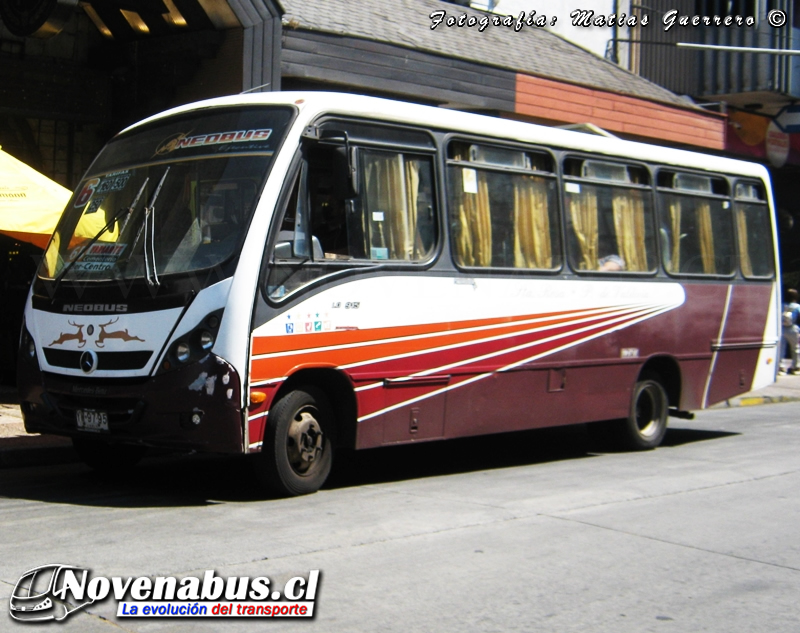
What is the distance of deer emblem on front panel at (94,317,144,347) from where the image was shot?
755 cm

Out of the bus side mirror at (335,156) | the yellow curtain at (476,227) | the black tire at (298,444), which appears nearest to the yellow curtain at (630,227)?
the yellow curtain at (476,227)

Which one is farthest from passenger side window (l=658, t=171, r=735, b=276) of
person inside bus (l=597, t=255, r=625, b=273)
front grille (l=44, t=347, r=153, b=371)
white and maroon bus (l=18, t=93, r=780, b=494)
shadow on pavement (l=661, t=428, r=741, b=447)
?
front grille (l=44, t=347, r=153, b=371)

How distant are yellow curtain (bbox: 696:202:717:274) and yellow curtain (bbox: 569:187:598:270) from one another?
187 cm

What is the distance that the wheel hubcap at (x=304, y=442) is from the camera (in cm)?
789

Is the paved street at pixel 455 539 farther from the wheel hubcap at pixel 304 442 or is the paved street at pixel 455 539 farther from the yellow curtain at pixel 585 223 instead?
the yellow curtain at pixel 585 223

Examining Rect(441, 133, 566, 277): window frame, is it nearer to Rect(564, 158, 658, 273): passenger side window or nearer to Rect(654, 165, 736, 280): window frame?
Rect(564, 158, 658, 273): passenger side window

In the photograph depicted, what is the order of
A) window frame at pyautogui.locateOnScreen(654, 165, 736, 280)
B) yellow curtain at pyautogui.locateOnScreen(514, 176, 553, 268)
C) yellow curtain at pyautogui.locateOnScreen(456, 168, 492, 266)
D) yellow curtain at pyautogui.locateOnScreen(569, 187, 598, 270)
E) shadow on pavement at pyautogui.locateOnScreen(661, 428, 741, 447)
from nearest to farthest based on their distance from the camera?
yellow curtain at pyautogui.locateOnScreen(456, 168, 492, 266) → yellow curtain at pyautogui.locateOnScreen(514, 176, 553, 268) → yellow curtain at pyautogui.locateOnScreen(569, 187, 598, 270) → window frame at pyautogui.locateOnScreen(654, 165, 736, 280) → shadow on pavement at pyautogui.locateOnScreen(661, 428, 741, 447)

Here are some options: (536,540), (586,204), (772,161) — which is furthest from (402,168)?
(772,161)

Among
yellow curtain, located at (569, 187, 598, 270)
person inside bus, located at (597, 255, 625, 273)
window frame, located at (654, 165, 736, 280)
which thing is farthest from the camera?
window frame, located at (654, 165, 736, 280)

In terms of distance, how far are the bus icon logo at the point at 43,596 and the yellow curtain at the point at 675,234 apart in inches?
300

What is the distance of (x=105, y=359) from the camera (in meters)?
7.67

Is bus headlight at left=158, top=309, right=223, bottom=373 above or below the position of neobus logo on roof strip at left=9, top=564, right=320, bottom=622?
above

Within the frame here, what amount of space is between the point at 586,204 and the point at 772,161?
54.8 feet

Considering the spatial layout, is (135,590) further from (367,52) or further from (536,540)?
(367,52)
